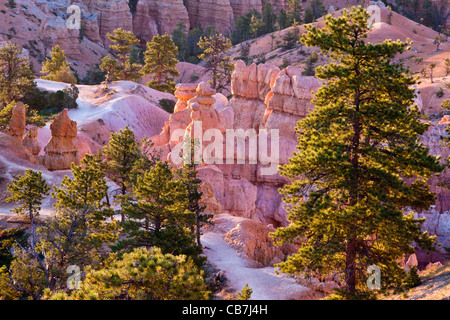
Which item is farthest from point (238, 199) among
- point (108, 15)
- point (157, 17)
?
point (157, 17)

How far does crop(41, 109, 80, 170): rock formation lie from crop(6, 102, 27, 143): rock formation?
149 inches

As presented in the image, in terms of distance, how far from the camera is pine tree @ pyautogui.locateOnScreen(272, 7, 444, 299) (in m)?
17.1

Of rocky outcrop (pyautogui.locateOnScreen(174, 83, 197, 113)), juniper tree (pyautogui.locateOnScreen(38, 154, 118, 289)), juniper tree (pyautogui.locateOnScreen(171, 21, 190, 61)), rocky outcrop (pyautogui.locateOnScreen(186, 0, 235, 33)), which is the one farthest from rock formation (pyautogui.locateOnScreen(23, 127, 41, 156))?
rocky outcrop (pyautogui.locateOnScreen(186, 0, 235, 33))

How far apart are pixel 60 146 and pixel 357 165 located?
2958 centimetres

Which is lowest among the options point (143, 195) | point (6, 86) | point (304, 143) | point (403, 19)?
point (143, 195)

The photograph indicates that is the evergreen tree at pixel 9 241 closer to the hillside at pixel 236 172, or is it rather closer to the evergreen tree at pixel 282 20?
the hillside at pixel 236 172

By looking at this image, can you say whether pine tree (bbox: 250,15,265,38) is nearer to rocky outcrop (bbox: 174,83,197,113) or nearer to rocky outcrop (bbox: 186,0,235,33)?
rocky outcrop (bbox: 186,0,235,33)

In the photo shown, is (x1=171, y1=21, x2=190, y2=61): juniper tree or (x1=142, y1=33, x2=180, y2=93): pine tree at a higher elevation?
(x1=171, y1=21, x2=190, y2=61): juniper tree

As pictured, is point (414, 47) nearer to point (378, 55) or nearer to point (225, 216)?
point (225, 216)

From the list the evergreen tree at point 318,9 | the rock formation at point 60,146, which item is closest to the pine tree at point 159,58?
the rock formation at point 60,146

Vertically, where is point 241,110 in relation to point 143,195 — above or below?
above

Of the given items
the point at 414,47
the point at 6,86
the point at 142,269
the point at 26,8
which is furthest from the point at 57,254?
the point at 26,8
